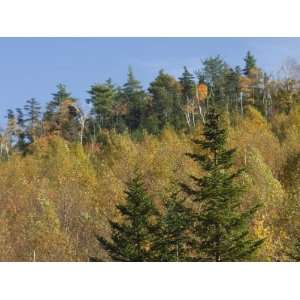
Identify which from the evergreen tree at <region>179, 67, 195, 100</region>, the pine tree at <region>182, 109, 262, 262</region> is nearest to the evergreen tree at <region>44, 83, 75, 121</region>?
the evergreen tree at <region>179, 67, 195, 100</region>

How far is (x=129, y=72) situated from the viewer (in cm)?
2080

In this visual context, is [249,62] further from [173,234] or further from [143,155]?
[173,234]

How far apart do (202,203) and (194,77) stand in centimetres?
1043

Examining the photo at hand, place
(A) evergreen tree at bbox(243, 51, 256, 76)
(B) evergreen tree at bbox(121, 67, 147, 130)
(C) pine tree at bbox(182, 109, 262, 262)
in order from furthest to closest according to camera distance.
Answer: (A) evergreen tree at bbox(243, 51, 256, 76) < (B) evergreen tree at bbox(121, 67, 147, 130) < (C) pine tree at bbox(182, 109, 262, 262)

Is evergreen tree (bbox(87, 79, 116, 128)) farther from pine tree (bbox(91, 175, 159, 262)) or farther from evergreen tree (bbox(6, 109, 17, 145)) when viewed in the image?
pine tree (bbox(91, 175, 159, 262))

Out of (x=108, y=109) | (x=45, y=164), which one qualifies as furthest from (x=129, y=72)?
(x=45, y=164)

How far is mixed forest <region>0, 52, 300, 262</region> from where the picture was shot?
613 inches

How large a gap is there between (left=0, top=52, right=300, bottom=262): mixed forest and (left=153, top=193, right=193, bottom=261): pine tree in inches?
1.9

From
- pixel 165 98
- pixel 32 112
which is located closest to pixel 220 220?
pixel 32 112
